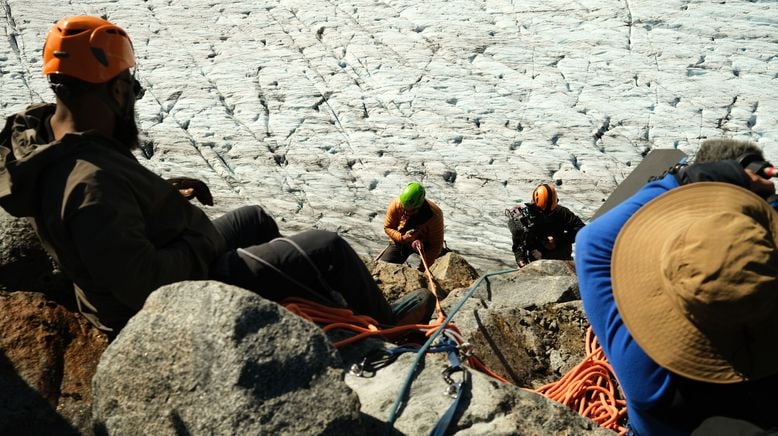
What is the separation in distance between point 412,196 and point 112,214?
6076 millimetres

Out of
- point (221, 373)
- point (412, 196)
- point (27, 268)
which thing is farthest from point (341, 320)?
point (412, 196)

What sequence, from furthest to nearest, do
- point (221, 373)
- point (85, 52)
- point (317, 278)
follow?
point (317, 278) → point (85, 52) → point (221, 373)

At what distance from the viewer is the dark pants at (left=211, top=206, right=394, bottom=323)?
10.0 ft

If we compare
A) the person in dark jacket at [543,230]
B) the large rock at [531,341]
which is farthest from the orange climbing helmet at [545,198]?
the large rock at [531,341]

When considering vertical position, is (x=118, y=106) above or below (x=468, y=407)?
above

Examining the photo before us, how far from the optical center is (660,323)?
2334mm

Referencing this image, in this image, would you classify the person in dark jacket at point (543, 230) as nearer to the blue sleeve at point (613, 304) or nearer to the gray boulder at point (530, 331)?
the gray boulder at point (530, 331)

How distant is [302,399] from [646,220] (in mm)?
1192

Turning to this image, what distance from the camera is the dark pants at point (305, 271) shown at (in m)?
3.06

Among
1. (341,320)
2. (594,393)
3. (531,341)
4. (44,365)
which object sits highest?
(341,320)

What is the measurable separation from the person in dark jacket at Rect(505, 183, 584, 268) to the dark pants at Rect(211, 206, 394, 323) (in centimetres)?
618

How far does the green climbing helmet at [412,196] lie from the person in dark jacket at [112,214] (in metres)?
5.18

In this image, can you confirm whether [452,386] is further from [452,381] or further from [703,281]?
[703,281]

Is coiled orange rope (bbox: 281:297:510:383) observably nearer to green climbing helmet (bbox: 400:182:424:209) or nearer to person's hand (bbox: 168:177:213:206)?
person's hand (bbox: 168:177:213:206)
